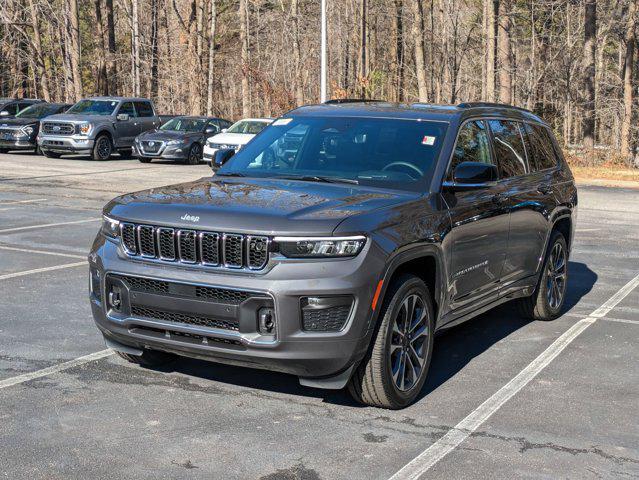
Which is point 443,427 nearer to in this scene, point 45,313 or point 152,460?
point 152,460

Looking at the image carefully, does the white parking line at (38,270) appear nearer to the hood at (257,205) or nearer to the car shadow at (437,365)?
the car shadow at (437,365)

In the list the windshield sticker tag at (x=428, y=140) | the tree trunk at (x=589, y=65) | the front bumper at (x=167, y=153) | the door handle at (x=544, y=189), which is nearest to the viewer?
the windshield sticker tag at (x=428, y=140)

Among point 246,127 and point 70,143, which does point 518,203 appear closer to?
point 246,127

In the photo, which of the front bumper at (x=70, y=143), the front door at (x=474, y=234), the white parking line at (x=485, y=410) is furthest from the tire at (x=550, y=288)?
the front bumper at (x=70, y=143)

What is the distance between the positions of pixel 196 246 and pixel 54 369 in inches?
67.1

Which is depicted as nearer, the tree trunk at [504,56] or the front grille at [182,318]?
the front grille at [182,318]

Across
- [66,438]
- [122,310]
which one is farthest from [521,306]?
[66,438]

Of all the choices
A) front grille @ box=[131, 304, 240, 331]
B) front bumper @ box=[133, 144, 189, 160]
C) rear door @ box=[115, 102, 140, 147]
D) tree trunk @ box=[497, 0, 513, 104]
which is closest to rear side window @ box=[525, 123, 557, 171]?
front grille @ box=[131, 304, 240, 331]

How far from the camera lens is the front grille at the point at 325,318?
201 inches

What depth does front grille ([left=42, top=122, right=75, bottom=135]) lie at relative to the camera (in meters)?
29.0

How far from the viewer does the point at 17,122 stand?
31547 millimetres

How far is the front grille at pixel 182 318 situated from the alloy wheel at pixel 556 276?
388 cm

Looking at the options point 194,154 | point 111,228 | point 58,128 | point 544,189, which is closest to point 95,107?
point 58,128

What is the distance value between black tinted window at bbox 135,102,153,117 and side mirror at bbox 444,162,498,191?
26276mm
